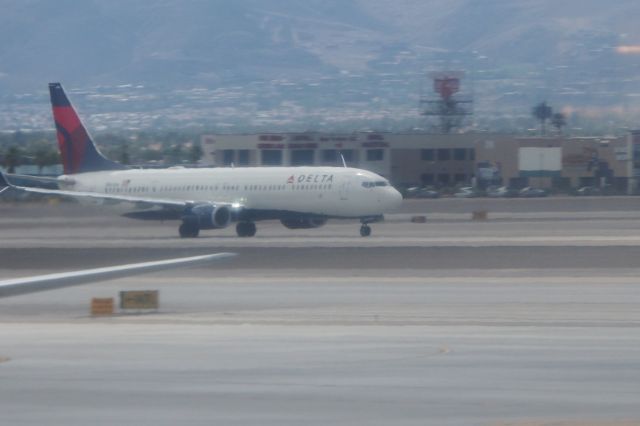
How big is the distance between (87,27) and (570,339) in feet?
531

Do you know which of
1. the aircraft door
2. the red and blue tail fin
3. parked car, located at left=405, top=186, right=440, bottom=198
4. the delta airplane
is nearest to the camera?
the aircraft door

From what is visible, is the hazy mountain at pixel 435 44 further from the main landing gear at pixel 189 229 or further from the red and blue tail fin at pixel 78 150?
the main landing gear at pixel 189 229

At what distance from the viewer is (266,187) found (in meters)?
47.1

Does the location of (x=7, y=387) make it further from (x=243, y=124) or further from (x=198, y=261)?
(x=243, y=124)

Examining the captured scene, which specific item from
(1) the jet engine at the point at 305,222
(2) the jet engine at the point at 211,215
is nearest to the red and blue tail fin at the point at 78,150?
(2) the jet engine at the point at 211,215

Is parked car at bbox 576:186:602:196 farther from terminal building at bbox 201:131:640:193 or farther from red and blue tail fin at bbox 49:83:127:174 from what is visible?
red and blue tail fin at bbox 49:83:127:174

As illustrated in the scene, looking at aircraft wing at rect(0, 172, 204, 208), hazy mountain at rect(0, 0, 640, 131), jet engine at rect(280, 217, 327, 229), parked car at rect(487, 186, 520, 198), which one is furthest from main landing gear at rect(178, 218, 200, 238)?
parked car at rect(487, 186, 520, 198)

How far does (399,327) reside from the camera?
62.0 ft

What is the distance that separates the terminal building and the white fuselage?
3537 centimetres

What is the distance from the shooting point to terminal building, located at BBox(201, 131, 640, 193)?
87625 mm

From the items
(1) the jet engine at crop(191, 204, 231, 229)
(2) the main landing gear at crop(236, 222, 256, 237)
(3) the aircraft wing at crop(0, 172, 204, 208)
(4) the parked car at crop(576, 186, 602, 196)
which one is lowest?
(2) the main landing gear at crop(236, 222, 256, 237)

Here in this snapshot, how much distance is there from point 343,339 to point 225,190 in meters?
31.8

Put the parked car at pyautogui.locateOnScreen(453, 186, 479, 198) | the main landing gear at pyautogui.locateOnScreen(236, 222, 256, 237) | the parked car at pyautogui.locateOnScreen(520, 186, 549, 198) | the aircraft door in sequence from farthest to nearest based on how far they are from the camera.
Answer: the parked car at pyautogui.locateOnScreen(520, 186, 549, 198)
the parked car at pyautogui.locateOnScreen(453, 186, 479, 198)
the main landing gear at pyautogui.locateOnScreen(236, 222, 256, 237)
the aircraft door

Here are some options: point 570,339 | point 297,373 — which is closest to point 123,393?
point 297,373
